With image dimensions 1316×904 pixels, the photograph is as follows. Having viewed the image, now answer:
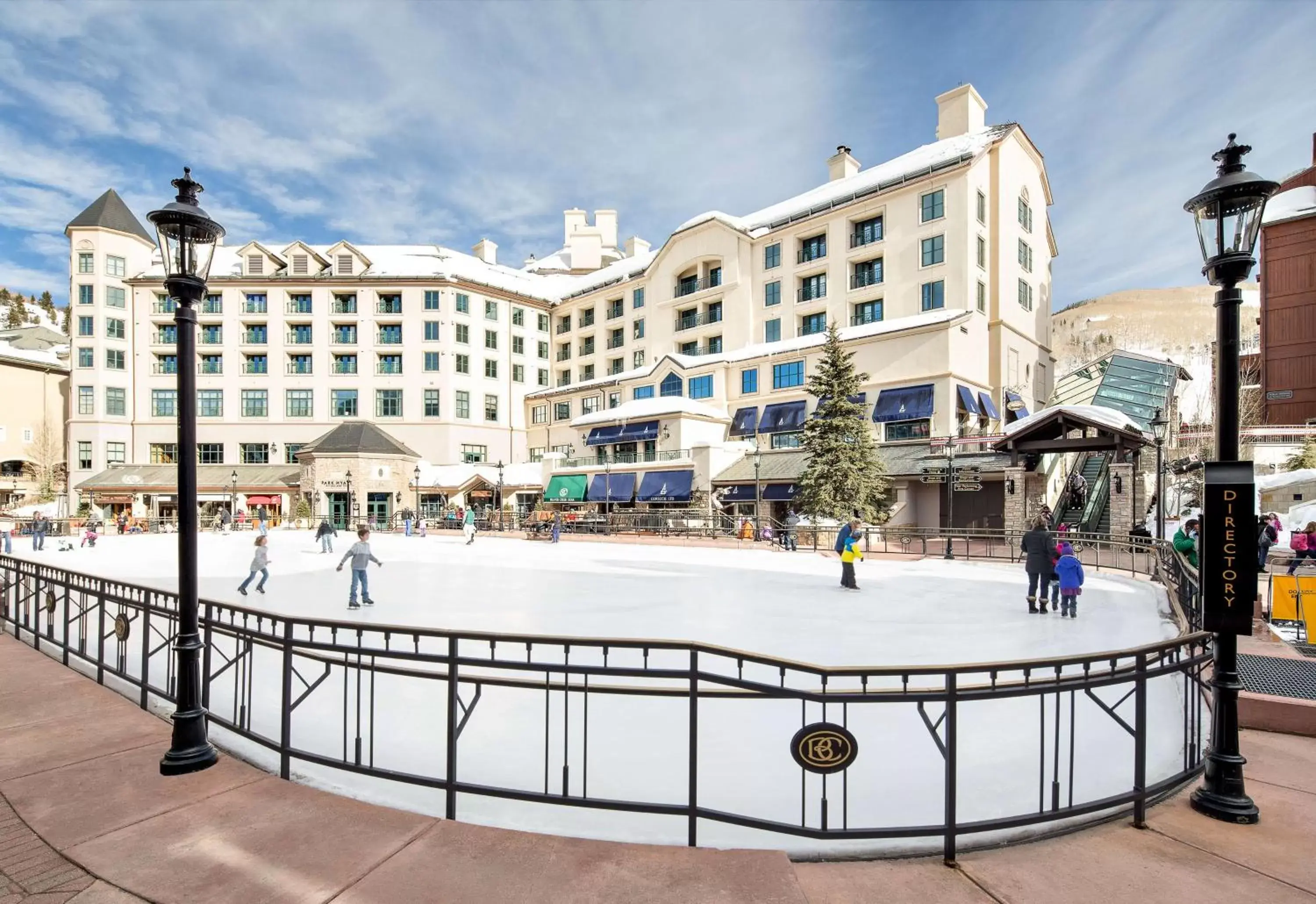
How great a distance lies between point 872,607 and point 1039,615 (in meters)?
2.97

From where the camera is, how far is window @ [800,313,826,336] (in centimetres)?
4281

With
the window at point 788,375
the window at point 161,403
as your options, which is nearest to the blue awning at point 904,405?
the window at point 788,375

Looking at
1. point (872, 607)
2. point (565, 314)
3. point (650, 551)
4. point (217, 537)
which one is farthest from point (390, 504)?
point (872, 607)

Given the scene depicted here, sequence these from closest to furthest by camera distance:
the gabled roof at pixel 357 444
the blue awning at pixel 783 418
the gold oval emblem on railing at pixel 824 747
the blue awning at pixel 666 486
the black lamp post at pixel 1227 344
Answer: the gold oval emblem on railing at pixel 824 747
the black lamp post at pixel 1227 344
the blue awning at pixel 666 486
the blue awning at pixel 783 418
the gabled roof at pixel 357 444

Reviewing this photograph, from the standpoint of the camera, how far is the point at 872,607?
12602 mm

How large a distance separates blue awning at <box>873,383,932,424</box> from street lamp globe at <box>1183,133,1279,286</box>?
30941mm

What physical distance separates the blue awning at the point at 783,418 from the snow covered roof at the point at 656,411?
10.1 ft

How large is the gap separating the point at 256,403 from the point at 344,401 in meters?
7.78

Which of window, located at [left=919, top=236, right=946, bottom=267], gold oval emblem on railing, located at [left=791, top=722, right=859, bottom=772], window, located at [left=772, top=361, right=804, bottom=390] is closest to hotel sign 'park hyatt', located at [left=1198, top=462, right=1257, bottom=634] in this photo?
gold oval emblem on railing, located at [left=791, top=722, right=859, bottom=772]

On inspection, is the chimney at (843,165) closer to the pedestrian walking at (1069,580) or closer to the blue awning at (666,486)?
the blue awning at (666,486)

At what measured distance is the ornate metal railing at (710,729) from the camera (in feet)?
12.2

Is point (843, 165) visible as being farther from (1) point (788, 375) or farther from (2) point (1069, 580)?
(2) point (1069, 580)

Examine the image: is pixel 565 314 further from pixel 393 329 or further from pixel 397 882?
pixel 397 882

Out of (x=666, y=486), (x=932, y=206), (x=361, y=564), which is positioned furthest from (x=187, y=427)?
(x=932, y=206)
